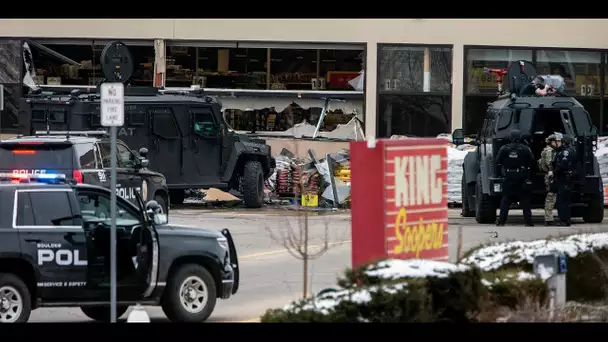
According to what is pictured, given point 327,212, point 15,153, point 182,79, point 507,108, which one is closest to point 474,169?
point 507,108

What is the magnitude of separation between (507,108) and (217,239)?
10271 mm

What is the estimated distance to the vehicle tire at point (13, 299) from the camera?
37.6ft

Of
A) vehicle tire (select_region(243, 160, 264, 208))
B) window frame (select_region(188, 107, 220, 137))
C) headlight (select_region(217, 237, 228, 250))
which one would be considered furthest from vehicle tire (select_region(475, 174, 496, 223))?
headlight (select_region(217, 237, 228, 250))

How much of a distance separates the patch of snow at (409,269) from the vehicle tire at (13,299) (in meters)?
3.34

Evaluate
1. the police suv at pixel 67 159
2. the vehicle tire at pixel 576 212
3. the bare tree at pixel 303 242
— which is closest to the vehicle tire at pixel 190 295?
the bare tree at pixel 303 242

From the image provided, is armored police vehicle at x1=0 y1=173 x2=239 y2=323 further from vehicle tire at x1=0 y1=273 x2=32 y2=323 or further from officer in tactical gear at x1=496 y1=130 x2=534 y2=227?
officer in tactical gear at x1=496 y1=130 x2=534 y2=227

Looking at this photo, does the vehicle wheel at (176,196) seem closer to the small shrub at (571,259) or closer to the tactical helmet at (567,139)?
the tactical helmet at (567,139)

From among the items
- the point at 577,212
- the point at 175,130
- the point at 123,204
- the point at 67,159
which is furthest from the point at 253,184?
the point at 123,204

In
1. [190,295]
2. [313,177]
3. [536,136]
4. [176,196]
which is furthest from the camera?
[313,177]

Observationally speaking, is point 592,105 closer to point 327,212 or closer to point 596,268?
point 327,212

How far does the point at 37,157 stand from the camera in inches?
665

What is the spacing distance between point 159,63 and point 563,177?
708 centimetres

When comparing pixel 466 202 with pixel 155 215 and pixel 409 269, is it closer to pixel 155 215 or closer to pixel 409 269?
pixel 155 215

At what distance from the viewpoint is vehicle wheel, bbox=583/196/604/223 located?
68.4ft
